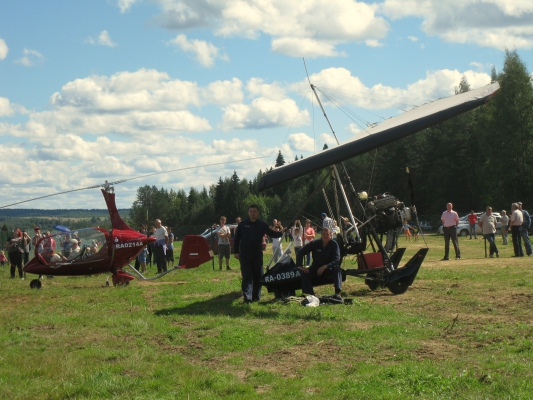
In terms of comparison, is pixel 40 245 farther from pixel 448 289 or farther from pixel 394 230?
pixel 448 289

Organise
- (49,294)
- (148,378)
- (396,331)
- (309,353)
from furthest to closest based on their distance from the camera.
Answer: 1. (49,294)
2. (396,331)
3. (309,353)
4. (148,378)

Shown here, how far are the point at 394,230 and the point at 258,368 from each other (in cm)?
697

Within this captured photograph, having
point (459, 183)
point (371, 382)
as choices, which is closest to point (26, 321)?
point (371, 382)

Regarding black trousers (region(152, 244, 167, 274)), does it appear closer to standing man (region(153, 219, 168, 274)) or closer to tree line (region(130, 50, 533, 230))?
standing man (region(153, 219, 168, 274))

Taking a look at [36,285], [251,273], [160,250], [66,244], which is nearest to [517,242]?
[160,250]

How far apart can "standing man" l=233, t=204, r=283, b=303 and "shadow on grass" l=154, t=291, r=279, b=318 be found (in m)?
0.38

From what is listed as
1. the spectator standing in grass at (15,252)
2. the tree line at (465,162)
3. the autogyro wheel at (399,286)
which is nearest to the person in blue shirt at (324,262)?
the autogyro wheel at (399,286)

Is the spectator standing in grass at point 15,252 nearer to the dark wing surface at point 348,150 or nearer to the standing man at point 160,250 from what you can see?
the standing man at point 160,250

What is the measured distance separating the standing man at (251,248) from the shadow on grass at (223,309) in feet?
1.25

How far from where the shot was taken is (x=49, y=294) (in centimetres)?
1516

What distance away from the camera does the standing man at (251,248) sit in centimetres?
1155

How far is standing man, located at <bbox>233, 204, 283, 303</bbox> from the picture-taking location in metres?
11.6

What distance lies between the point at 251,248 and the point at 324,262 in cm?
133

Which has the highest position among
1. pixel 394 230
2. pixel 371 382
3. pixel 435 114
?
pixel 435 114
